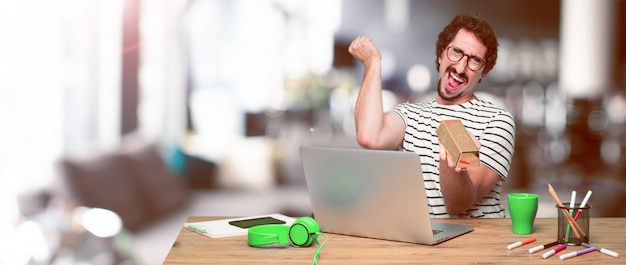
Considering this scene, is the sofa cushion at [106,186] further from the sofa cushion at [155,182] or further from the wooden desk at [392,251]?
the wooden desk at [392,251]

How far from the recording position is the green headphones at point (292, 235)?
4.89 feet

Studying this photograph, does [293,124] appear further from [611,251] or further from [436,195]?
[611,251]

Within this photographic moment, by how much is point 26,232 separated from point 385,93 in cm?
338

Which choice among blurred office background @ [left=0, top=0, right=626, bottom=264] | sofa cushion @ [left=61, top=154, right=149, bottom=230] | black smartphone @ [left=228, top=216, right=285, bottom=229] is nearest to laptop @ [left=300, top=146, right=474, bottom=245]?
black smartphone @ [left=228, top=216, right=285, bottom=229]

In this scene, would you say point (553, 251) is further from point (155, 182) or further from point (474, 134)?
point (155, 182)

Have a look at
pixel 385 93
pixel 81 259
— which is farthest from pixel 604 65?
pixel 81 259

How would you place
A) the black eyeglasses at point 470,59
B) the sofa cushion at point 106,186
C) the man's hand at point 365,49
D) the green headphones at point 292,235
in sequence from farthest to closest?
the sofa cushion at point 106,186, the black eyeglasses at point 470,59, the man's hand at point 365,49, the green headphones at point 292,235

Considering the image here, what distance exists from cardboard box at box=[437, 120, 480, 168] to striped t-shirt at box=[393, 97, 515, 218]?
56 cm

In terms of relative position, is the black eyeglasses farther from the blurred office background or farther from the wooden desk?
the blurred office background

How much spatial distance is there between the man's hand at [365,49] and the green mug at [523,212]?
605 millimetres

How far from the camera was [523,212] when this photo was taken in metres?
1.62

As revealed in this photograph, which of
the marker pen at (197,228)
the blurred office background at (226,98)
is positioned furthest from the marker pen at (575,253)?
the blurred office background at (226,98)

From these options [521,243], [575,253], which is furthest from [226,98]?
[575,253]

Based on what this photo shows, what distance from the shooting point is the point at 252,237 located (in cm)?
151
